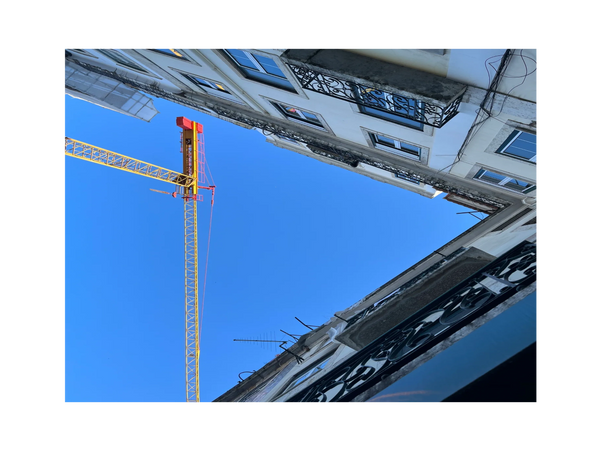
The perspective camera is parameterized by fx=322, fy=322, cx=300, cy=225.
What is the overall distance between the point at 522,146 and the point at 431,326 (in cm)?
575

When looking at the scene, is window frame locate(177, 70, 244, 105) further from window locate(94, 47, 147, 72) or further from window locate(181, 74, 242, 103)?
window locate(94, 47, 147, 72)

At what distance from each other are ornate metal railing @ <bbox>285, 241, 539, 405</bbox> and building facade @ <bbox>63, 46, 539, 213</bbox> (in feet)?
11.1

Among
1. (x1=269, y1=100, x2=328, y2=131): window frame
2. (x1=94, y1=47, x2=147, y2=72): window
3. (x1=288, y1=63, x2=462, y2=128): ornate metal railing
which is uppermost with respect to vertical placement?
(x1=94, y1=47, x2=147, y2=72): window

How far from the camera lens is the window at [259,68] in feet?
35.4

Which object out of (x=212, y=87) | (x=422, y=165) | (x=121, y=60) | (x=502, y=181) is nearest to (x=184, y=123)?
(x=121, y=60)

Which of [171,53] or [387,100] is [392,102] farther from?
[171,53]

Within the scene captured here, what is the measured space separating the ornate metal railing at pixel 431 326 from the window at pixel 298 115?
9.21 m

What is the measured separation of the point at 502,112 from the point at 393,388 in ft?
21.9

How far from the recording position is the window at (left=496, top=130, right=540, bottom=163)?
8.43m

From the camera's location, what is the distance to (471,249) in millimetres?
11352

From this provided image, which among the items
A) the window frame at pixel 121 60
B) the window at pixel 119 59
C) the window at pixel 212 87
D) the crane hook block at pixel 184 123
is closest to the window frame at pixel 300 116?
the window at pixel 212 87

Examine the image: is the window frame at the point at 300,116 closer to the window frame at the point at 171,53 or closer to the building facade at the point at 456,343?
the window frame at the point at 171,53

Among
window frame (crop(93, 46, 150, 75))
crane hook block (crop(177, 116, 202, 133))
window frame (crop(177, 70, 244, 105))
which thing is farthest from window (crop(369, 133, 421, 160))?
crane hook block (crop(177, 116, 202, 133))

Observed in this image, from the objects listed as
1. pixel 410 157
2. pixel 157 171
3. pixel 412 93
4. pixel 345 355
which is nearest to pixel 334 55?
pixel 412 93
